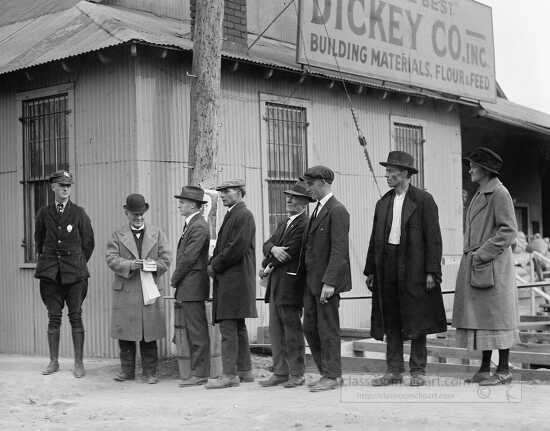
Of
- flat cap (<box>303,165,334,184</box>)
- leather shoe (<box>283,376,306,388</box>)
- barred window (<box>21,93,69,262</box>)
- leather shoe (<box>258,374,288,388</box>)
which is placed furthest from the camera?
barred window (<box>21,93,69,262</box>)

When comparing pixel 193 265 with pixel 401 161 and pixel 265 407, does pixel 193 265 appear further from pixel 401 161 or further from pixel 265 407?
pixel 401 161

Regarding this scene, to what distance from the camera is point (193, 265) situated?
9.10 m

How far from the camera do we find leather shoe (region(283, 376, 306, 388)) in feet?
27.6

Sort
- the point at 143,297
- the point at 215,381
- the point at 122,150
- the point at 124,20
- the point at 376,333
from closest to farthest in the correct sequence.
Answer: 1. the point at 376,333
2. the point at 215,381
3. the point at 143,297
4. the point at 122,150
5. the point at 124,20

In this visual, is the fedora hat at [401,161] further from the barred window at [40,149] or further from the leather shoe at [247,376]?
the barred window at [40,149]

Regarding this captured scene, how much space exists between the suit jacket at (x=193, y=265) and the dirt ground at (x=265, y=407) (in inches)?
38.8

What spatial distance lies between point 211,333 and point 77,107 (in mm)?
3613

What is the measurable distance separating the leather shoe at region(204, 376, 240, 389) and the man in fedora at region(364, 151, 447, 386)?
1.50 meters

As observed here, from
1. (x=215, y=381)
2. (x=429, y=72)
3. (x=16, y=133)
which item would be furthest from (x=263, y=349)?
(x=429, y=72)

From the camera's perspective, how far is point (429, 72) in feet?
48.6

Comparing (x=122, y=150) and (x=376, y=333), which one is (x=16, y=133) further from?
(x=376, y=333)

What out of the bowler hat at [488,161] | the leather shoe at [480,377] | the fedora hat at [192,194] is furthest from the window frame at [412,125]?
the leather shoe at [480,377]

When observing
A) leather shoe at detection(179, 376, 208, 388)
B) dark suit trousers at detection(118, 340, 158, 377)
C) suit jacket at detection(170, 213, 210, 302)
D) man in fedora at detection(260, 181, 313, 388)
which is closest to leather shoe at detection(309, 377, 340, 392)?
man in fedora at detection(260, 181, 313, 388)

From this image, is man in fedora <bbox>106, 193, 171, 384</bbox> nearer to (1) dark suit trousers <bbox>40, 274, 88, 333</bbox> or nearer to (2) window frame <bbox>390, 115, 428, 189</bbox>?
(1) dark suit trousers <bbox>40, 274, 88, 333</bbox>
